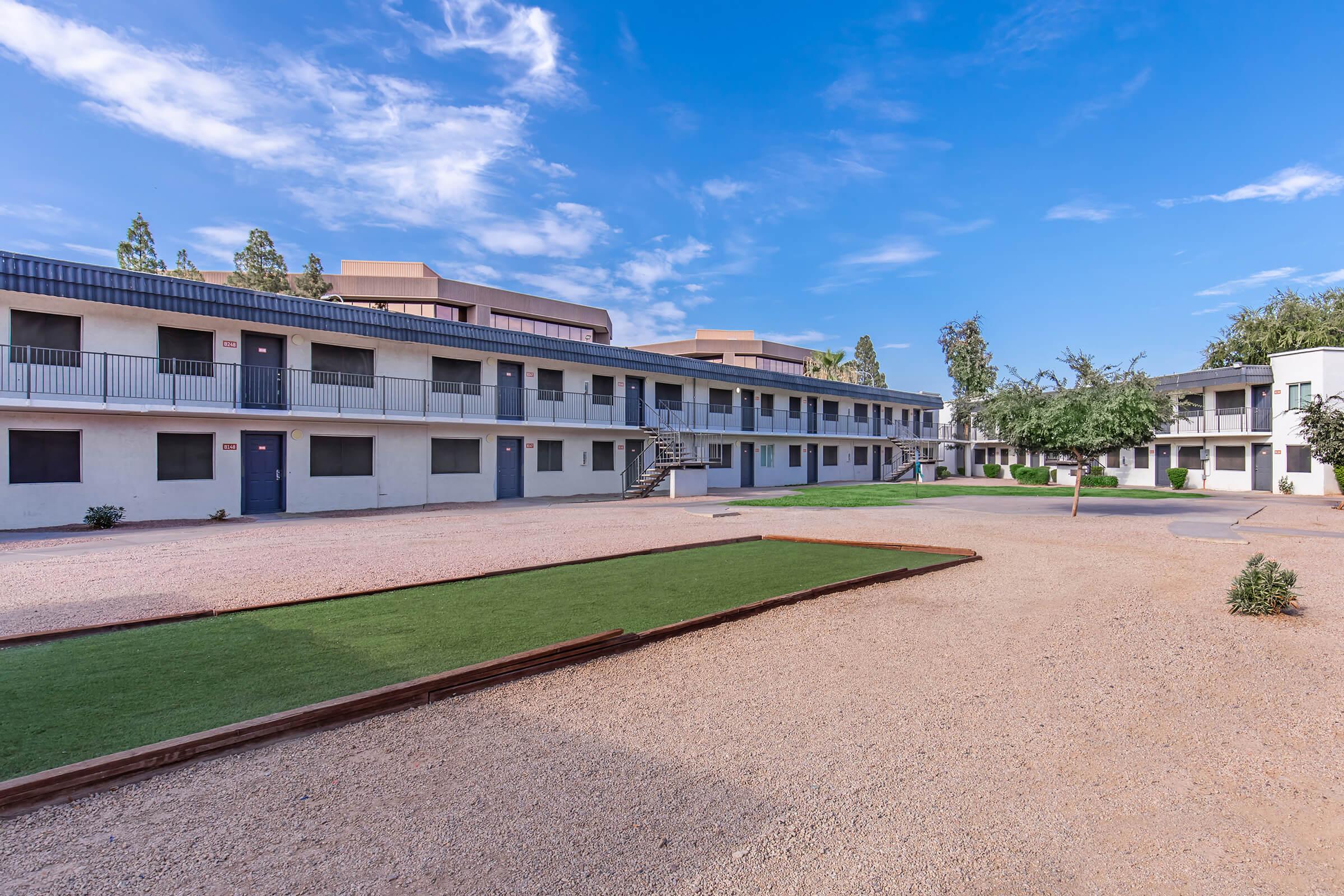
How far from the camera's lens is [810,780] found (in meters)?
3.96

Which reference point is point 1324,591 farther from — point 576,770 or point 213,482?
point 213,482

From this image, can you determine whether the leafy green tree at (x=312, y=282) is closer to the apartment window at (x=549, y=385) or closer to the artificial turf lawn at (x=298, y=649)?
the apartment window at (x=549, y=385)

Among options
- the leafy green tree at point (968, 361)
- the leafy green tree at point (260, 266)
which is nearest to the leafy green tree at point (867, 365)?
the leafy green tree at point (968, 361)

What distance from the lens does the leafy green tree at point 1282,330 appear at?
1645 inches

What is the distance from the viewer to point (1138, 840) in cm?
340

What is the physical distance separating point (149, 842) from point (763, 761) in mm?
3283

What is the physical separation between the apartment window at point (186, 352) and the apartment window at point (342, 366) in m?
2.87

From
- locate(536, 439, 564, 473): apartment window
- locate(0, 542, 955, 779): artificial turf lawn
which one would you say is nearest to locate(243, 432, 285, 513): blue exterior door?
locate(536, 439, 564, 473): apartment window

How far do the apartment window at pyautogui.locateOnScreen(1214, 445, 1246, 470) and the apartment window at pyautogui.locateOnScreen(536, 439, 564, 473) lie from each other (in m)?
36.7

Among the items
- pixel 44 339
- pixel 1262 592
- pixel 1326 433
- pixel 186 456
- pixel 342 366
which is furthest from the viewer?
pixel 1326 433

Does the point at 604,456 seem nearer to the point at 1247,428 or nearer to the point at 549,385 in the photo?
the point at 549,385

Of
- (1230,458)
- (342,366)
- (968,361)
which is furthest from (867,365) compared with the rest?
(342,366)

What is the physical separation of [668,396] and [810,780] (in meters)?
29.5

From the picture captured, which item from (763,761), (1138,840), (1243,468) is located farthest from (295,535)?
(1243,468)
